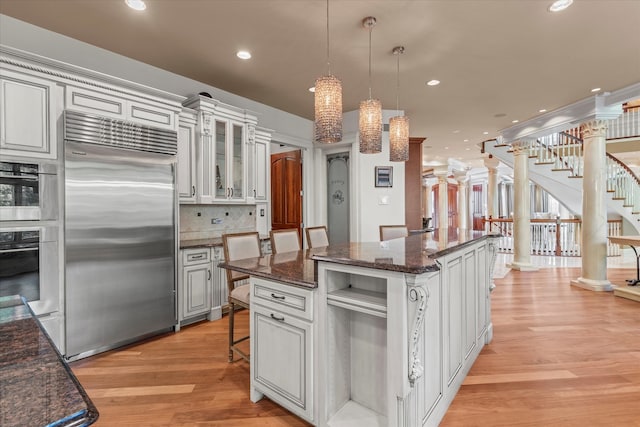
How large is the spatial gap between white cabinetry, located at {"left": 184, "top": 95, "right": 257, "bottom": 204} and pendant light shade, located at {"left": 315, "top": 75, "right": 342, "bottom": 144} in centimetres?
176

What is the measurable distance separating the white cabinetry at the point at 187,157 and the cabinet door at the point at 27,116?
1090 mm

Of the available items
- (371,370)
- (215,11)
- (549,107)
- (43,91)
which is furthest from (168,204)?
(549,107)

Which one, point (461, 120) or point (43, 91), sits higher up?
point (461, 120)

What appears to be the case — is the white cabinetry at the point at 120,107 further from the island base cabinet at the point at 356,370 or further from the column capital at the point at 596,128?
the column capital at the point at 596,128

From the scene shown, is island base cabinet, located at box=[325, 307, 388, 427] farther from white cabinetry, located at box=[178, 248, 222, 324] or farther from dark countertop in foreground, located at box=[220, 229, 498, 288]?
white cabinetry, located at box=[178, 248, 222, 324]

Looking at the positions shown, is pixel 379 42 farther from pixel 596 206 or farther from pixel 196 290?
pixel 596 206

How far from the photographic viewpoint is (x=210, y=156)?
140 inches

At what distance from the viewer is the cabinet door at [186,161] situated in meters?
3.32

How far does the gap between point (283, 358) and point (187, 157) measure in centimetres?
251

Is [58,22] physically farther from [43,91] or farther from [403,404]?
[403,404]

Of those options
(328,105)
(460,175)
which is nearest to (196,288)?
(328,105)

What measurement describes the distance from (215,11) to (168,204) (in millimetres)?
1734

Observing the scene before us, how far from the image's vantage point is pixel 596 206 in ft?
14.8

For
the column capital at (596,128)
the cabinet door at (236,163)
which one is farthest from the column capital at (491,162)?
the cabinet door at (236,163)
